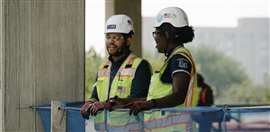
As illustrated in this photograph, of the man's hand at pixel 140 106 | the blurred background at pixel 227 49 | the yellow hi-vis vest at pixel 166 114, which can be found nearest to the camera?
the yellow hi-vis vest at pixel 166 114

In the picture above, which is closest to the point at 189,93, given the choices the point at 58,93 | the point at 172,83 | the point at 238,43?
the point at 172,83

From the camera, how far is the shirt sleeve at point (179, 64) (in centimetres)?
734

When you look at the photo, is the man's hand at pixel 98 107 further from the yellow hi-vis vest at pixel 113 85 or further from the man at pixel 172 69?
the man at pixel 172 69

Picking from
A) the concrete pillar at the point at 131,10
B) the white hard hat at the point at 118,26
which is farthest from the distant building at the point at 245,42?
the white hard hat at the point at 118,26

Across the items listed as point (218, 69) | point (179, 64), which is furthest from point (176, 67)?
point (218, 69)

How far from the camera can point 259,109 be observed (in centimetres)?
595

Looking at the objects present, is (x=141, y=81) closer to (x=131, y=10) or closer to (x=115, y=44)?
(x=115, y=44)

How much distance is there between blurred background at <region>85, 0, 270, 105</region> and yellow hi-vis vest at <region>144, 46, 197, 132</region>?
43033 mm

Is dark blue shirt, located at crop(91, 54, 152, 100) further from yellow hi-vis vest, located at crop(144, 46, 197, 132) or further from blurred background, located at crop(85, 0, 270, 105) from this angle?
blurred background, located at crop(85, 0, 270, 105)

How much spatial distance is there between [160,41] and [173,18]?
0.24m

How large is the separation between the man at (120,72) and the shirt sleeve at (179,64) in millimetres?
706

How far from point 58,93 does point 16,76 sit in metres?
0.48

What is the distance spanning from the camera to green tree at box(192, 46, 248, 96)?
8519cm

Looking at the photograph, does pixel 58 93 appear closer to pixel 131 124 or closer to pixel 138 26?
pixel 131 124
